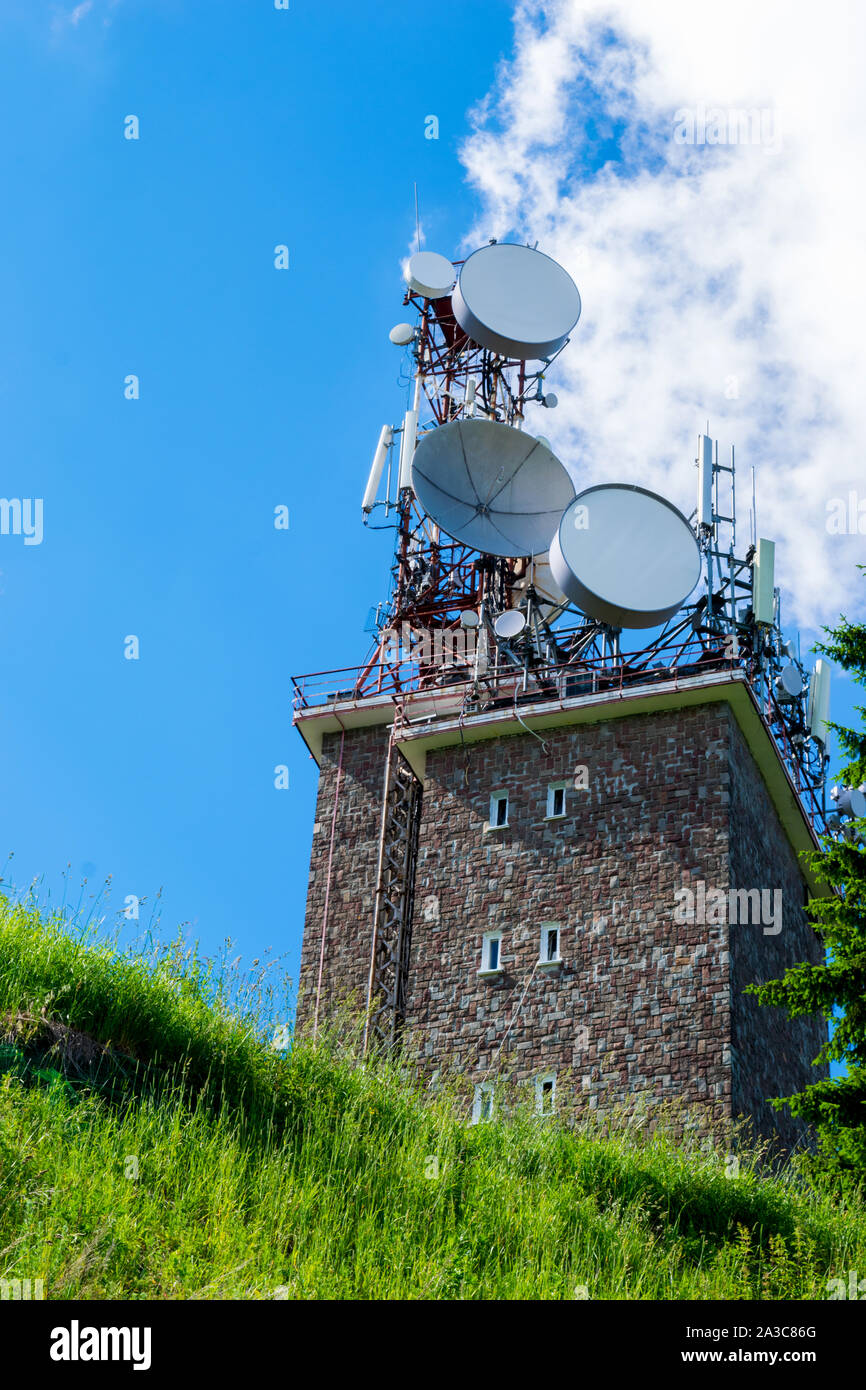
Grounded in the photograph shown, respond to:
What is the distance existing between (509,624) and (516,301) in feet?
28.8

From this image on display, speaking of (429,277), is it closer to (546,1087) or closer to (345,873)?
(345,873)

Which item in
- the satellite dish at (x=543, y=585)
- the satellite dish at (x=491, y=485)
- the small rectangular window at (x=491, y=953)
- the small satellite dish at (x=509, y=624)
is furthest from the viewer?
the satellite dish at (x=543, y=585)

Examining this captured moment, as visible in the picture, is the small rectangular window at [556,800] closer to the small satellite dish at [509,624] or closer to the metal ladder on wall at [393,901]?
the metal ladder on wall at [393,901]

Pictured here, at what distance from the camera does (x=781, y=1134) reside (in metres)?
31.6

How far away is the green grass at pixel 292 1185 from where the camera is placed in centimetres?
1482

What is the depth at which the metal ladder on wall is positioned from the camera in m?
33.4

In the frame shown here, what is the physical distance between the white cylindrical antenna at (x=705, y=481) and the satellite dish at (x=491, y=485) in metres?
3.18

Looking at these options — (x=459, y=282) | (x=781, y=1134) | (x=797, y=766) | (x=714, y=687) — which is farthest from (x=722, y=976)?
(x=459, y=282)

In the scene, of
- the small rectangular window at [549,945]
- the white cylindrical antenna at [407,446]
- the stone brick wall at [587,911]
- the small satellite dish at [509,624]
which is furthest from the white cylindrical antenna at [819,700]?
the white cylindrical antenna at [407,446]

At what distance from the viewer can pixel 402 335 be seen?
45.9 metres

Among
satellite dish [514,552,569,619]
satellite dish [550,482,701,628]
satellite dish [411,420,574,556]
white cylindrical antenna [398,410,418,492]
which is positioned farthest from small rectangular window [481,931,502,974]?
white cylindrical antenna [398,410,418,492]

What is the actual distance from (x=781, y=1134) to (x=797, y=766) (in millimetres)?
9383

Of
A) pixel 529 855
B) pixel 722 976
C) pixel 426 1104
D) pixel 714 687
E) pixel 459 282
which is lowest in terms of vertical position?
pixel 426 1104

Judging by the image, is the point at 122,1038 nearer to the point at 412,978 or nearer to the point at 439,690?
the point at 412,978
